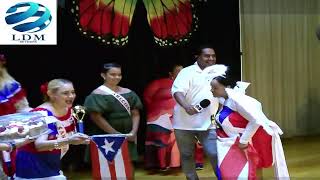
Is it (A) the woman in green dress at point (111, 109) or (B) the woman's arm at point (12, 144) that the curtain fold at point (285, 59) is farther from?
(B) the woman's arm at point (12, 144)

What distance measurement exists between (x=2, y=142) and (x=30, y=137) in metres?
0.13

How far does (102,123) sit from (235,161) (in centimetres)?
116

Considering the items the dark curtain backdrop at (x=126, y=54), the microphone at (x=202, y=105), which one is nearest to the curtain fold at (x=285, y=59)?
the dark curtain backdrop at (x=126, y=54)

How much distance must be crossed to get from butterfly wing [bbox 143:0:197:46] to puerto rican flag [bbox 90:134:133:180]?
2490 millimetres

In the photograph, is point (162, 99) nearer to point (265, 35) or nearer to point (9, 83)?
point (9, 83)

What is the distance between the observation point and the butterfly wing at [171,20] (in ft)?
18.8

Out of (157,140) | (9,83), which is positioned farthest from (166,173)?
(9,83)

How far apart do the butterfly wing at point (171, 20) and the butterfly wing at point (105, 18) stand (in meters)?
0.26

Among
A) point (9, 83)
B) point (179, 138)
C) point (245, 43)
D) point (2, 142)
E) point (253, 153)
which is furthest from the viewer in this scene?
point (245, 43)

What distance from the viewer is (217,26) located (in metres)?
6.13

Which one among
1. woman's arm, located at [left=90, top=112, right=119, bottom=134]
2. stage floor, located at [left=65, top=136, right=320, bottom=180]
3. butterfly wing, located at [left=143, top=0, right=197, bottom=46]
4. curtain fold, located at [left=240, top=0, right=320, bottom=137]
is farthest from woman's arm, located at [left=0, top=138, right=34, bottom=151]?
curtain fold, located at [left=240, top=0, right=320, bottom=137]

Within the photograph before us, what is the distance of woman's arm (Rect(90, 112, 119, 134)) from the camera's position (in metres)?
3.90

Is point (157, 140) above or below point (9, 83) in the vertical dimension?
below

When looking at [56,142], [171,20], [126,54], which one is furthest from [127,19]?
[56,142]
